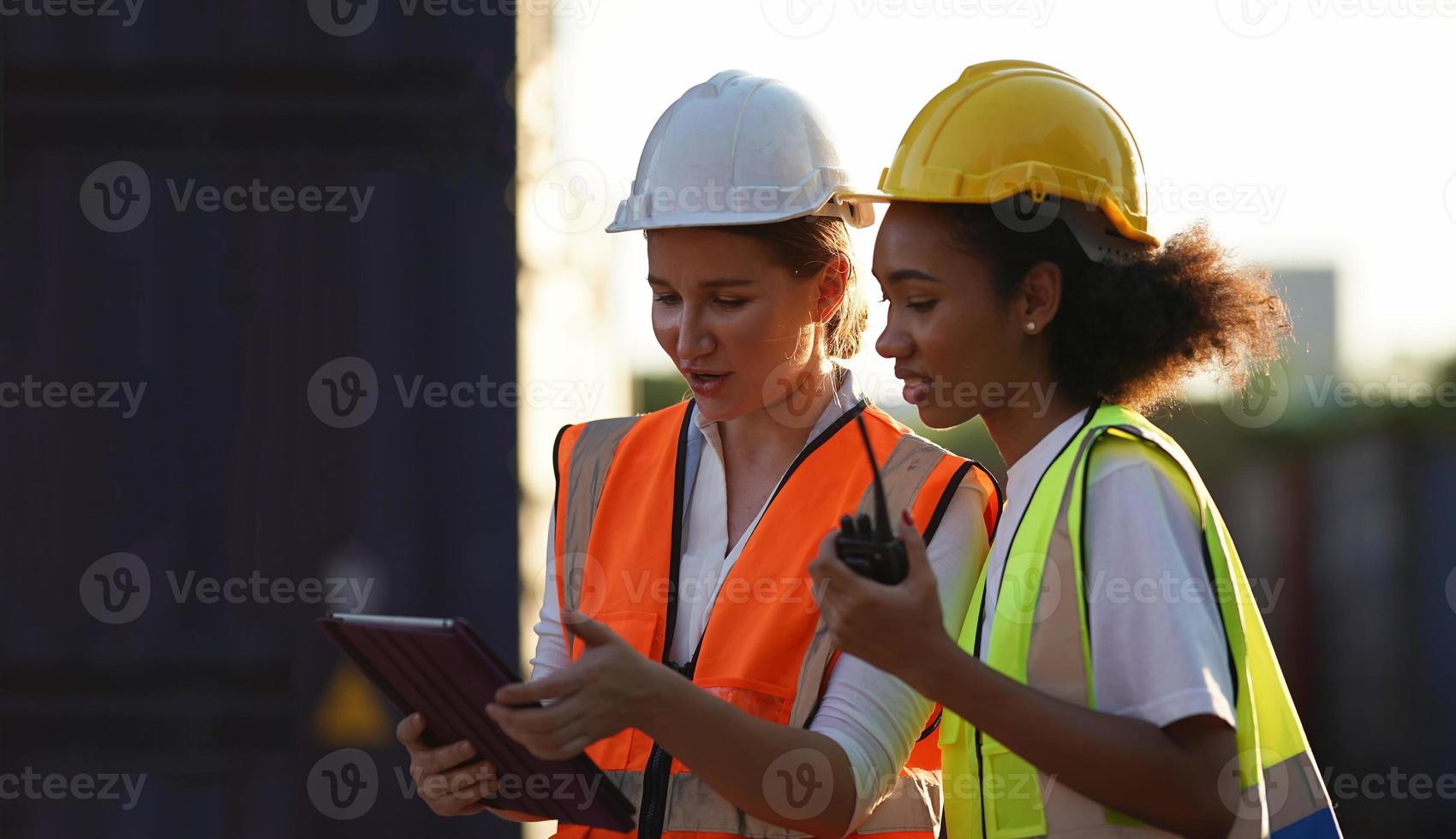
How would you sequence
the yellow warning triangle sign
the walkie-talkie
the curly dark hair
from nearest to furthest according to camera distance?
the walkie-talkie < the curly dark hair < the yellow warning triangle sign

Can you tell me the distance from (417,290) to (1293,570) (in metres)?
8.16

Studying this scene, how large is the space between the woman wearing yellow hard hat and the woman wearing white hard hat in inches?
8.1

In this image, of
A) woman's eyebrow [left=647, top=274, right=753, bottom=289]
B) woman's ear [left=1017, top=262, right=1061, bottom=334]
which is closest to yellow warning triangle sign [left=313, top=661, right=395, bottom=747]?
woman's eyebrow [left=647, top=274, right=753, bottom=289]

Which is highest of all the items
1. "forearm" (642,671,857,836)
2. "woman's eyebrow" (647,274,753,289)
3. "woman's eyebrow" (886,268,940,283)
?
"woman's eyebrow" (647,274,753,289)

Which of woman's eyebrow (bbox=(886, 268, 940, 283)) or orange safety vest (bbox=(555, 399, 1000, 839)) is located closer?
woman's eyebrow (bbox=(886, 268, 940, 283))

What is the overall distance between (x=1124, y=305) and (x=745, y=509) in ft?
2.59

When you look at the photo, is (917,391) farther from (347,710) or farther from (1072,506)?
(347,710)

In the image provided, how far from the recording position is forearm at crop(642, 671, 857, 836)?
1.99 meters

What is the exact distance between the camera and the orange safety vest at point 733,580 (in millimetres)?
2281

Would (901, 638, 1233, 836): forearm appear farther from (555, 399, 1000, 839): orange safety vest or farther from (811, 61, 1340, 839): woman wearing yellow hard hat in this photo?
(555, 399, 1000, 839): orange safety vest

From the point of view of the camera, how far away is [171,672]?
14.1 ft

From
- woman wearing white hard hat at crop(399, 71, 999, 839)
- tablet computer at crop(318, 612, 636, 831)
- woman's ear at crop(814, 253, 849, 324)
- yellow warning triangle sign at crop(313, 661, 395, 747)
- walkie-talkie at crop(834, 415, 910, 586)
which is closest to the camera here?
walkie-talkie at crop(834, 415, 910, 586)

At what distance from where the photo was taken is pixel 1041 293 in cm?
209

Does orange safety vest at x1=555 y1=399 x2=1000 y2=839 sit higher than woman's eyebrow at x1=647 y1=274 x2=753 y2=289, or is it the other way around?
woman's eyebrow at x1=647 y1=274 x2=753 y2=289
